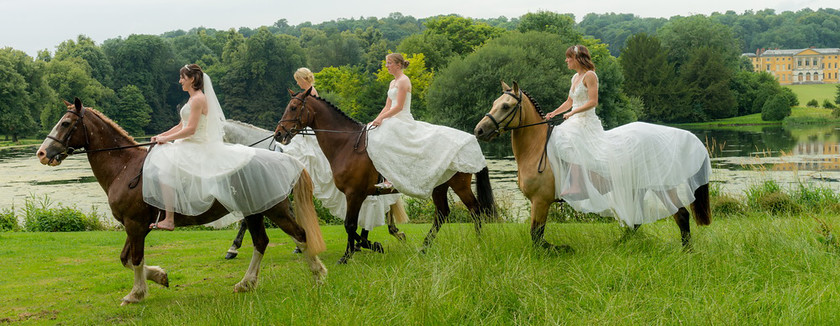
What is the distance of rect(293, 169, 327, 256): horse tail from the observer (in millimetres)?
6738

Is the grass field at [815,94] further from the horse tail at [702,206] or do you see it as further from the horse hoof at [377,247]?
the horse hoof at [377,247]

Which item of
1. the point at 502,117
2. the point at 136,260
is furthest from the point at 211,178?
the point at 502,117

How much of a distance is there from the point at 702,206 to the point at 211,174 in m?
5.40

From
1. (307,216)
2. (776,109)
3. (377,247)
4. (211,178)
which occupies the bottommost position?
(776,109)

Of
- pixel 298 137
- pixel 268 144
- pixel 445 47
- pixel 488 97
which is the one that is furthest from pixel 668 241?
pixel 445 47

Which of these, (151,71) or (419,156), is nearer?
(419,156)

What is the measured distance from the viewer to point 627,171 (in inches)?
276

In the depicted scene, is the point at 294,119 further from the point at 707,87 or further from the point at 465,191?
the point at 707,87

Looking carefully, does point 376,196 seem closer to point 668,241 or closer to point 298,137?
point 298,137

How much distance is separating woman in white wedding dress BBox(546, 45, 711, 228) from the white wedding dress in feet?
9.63

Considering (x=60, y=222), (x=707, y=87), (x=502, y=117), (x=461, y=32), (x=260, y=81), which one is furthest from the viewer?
(x=260, y=81)

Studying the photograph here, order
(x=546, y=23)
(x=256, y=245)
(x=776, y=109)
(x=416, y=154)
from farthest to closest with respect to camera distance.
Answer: (x=776, y=109), (x=546, y=23), (x=416, y=154), (x=256, y=245)

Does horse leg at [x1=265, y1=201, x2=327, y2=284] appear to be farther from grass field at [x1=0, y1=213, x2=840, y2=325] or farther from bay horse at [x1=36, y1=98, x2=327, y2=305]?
grass field at [x1=0, y1=213, x2=840, y2=325]

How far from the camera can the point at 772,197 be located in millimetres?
12453
